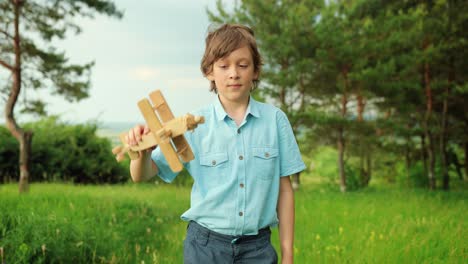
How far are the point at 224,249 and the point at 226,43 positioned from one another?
0.93 metres

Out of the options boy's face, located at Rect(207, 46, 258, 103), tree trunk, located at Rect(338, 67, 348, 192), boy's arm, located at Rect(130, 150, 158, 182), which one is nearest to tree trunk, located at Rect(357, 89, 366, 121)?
tree trunk, located at Rect(338, 67, 348, 192)

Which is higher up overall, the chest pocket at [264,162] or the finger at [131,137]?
the finger at [131,137]

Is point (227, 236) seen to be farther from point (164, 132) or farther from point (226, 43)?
point (226, 43)

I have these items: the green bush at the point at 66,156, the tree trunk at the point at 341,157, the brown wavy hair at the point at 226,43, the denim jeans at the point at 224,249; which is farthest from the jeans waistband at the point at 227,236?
the green bush at the point at 66,156

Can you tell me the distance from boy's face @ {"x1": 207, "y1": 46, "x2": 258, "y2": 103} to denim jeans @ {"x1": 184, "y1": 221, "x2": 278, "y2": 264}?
64cm

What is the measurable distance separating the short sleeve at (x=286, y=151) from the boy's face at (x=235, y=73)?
269 mm

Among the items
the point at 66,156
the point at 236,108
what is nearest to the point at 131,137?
the point at 236,108

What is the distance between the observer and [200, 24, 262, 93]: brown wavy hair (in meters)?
2.19

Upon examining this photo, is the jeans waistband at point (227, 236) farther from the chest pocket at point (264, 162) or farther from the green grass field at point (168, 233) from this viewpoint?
the green grass field at point (168, 233)

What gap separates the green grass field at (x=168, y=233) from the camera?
399cm

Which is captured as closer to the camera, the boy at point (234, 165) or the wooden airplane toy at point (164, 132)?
the wooden airplane toy at point (164, 132)

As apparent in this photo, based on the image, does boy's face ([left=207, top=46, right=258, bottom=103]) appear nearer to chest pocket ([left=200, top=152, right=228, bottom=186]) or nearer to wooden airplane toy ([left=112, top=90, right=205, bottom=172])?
chest pocket ([left=200, top=152, right=228, bottom=186])

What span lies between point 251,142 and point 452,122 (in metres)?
12.7

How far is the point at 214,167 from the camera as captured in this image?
2.22 metres
